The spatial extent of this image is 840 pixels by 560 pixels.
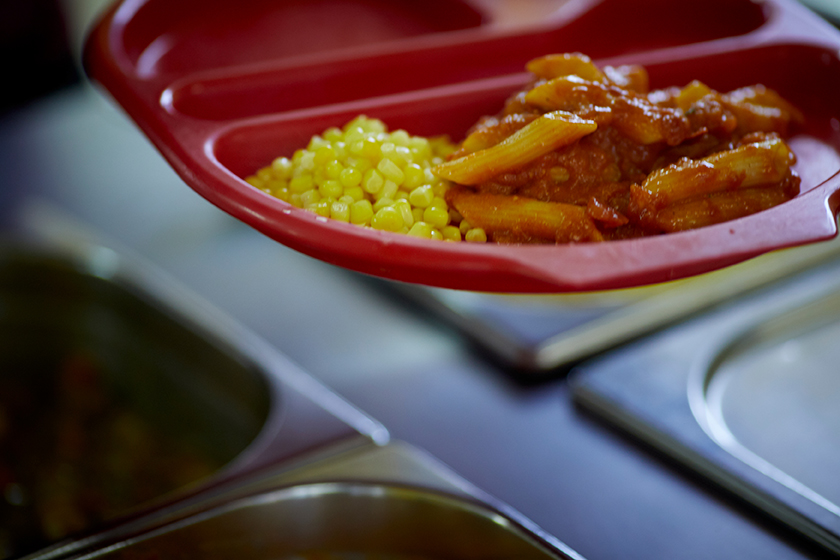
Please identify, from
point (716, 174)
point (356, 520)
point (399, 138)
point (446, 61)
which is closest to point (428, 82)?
point (446, 61)

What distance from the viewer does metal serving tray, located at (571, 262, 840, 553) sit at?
125 cm

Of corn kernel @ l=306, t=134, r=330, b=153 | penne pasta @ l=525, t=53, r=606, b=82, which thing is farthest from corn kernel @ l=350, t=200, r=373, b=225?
penne pasta @ l=525, t=53, r=606, b=82

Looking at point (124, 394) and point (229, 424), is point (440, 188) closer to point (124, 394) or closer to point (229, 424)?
point (229, 424)

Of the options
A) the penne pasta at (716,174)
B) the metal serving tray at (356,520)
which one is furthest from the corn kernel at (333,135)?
the metal serving tray at (356,520)

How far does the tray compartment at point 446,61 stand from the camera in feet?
3.90

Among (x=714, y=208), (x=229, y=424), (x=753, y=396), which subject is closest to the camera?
(x=714, y=208)

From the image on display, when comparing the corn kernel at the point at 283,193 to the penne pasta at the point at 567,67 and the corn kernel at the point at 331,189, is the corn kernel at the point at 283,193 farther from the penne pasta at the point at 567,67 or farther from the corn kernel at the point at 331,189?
the penne pasta at the point at 567,67

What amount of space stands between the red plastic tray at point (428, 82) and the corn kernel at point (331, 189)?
0.40 feet

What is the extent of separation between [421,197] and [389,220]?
0.18 feet

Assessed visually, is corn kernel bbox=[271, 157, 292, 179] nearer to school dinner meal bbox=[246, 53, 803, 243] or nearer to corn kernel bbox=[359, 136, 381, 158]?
school dinner meal bbox=[246, 53, 803, 243]

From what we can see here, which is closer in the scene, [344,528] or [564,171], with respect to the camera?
[564,171]

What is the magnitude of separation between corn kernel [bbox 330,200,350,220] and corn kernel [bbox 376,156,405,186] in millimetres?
71

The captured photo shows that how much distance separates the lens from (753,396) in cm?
149

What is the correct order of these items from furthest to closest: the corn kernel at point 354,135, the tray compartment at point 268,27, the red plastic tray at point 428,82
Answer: the tray compartment at point 268,27, the corn kernel at point 354,135, the red plastic tray at point 428,82
